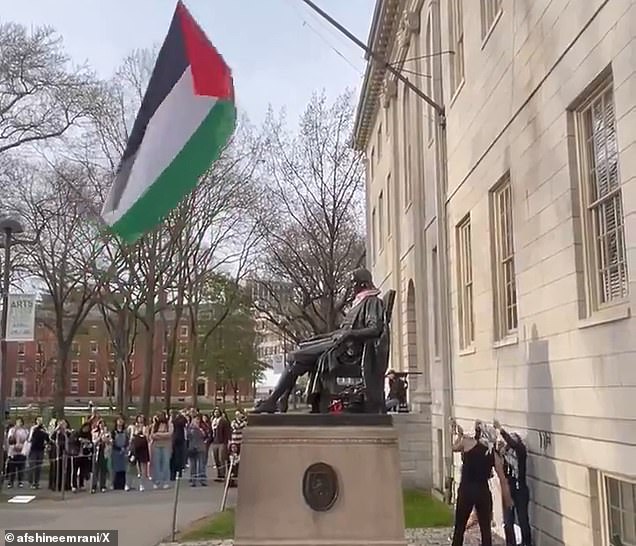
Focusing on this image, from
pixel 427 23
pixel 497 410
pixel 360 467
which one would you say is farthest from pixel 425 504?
pixel 427 23

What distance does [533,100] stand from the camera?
444 inches

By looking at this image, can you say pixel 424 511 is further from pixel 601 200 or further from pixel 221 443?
pixel 601 200

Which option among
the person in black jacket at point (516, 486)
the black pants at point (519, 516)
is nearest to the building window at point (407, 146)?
the person in black jacket at point (516, 486)

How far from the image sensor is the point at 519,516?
1133cm

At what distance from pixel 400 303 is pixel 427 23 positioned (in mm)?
8536

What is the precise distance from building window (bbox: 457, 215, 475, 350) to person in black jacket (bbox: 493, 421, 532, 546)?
14.1 ft

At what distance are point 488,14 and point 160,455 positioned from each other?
1355 centimetres

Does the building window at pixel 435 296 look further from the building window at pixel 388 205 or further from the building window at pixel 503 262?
the building window at pixel 388 205

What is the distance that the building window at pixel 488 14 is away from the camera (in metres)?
13.8

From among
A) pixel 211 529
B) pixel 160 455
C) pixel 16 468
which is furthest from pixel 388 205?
pixel 211 529

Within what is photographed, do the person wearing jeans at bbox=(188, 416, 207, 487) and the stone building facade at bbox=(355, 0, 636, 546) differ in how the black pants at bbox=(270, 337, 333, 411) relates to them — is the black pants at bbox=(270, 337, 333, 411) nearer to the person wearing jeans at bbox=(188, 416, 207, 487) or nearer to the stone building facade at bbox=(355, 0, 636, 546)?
the stone building facade at bbox=(355, 0, 636, 546)

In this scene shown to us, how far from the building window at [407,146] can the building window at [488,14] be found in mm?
9326

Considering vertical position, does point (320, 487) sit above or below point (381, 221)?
below

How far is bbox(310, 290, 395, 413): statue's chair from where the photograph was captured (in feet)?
32.9
